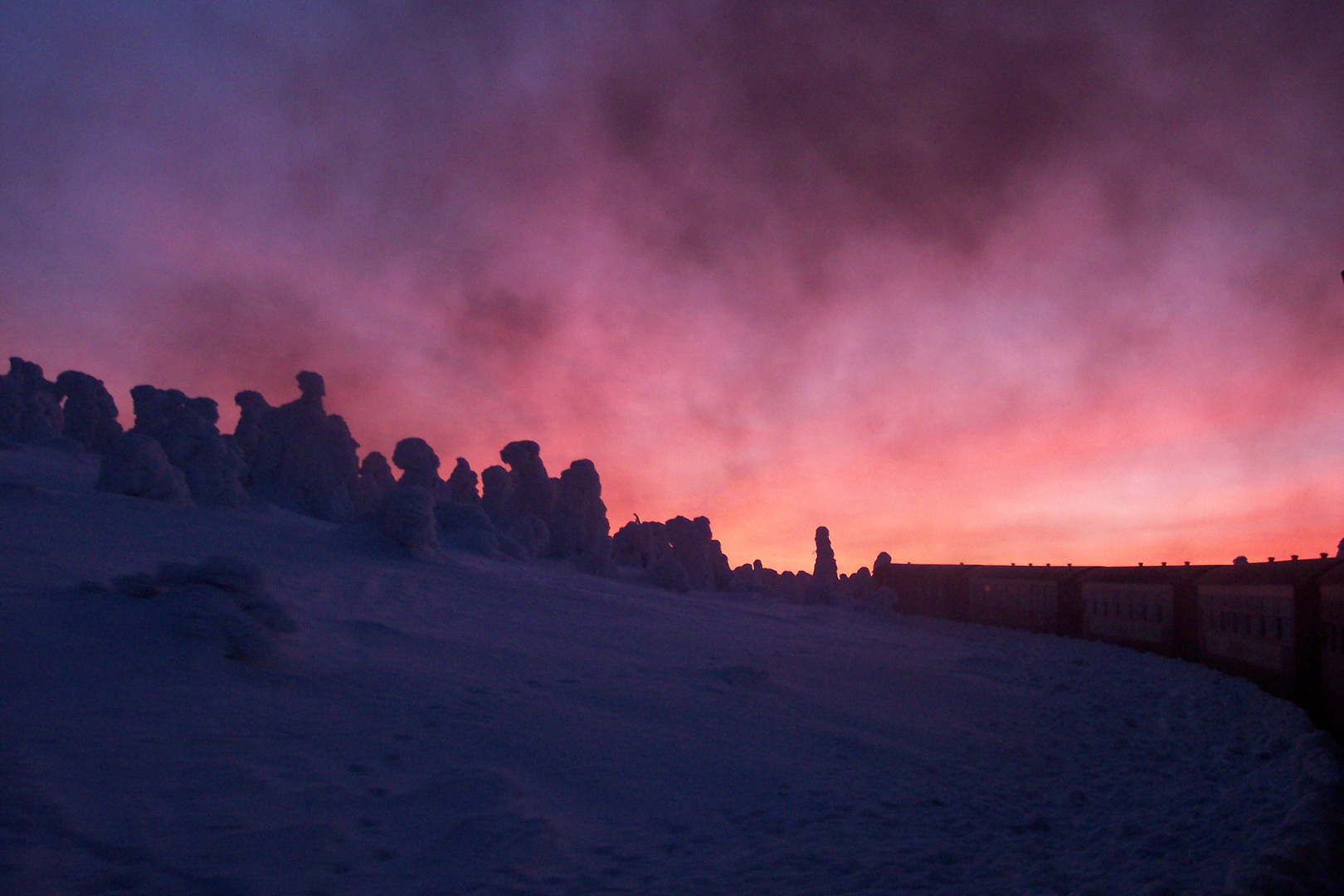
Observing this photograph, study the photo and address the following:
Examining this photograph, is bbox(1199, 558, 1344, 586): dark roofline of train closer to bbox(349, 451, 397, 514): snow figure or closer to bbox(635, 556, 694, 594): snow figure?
bbox(635, 556, 694, 594): snow figure

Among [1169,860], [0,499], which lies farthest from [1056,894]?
[0,499]

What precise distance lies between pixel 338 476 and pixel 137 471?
21.5 m

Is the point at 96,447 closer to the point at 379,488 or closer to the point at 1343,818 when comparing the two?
the point at 379,488

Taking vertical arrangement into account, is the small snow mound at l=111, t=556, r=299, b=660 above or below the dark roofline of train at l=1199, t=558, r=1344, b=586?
below

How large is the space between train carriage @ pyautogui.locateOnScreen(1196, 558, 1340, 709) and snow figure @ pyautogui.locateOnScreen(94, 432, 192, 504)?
32.2 meters

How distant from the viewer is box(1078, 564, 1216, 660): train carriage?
2200 cm

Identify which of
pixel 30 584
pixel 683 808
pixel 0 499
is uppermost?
pixel 0 499

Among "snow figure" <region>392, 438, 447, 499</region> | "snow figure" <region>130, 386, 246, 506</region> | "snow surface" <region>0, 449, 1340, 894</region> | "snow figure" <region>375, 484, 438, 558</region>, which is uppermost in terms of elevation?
"snow figure" <region>392, 438, 447, 499</region>

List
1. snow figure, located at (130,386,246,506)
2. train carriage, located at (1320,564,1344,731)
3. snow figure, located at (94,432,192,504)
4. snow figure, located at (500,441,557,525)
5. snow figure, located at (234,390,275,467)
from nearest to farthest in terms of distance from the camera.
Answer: train carriage, located at (1320,564,1344,731), snow figure, located at (94,432,192,504), snow figure, located at (130,386,246,506), snow figure, located at (500,441,557,525), snow figure, located at (234,390,275,467)

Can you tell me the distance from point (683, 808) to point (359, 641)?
20.0 feet

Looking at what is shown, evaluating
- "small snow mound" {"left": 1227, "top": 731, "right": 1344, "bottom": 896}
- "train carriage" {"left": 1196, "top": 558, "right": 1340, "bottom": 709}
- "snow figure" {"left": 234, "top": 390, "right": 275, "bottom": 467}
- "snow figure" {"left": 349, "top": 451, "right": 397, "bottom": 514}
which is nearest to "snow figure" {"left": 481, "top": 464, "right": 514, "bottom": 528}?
"snow figure" {"left": 349, "top": 451, "right": 397, "bottom": 514}

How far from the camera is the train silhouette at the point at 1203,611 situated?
13.4m

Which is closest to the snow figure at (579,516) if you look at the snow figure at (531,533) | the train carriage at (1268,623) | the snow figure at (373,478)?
the snow figure at (531,533)

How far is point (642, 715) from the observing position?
945 centimetres
